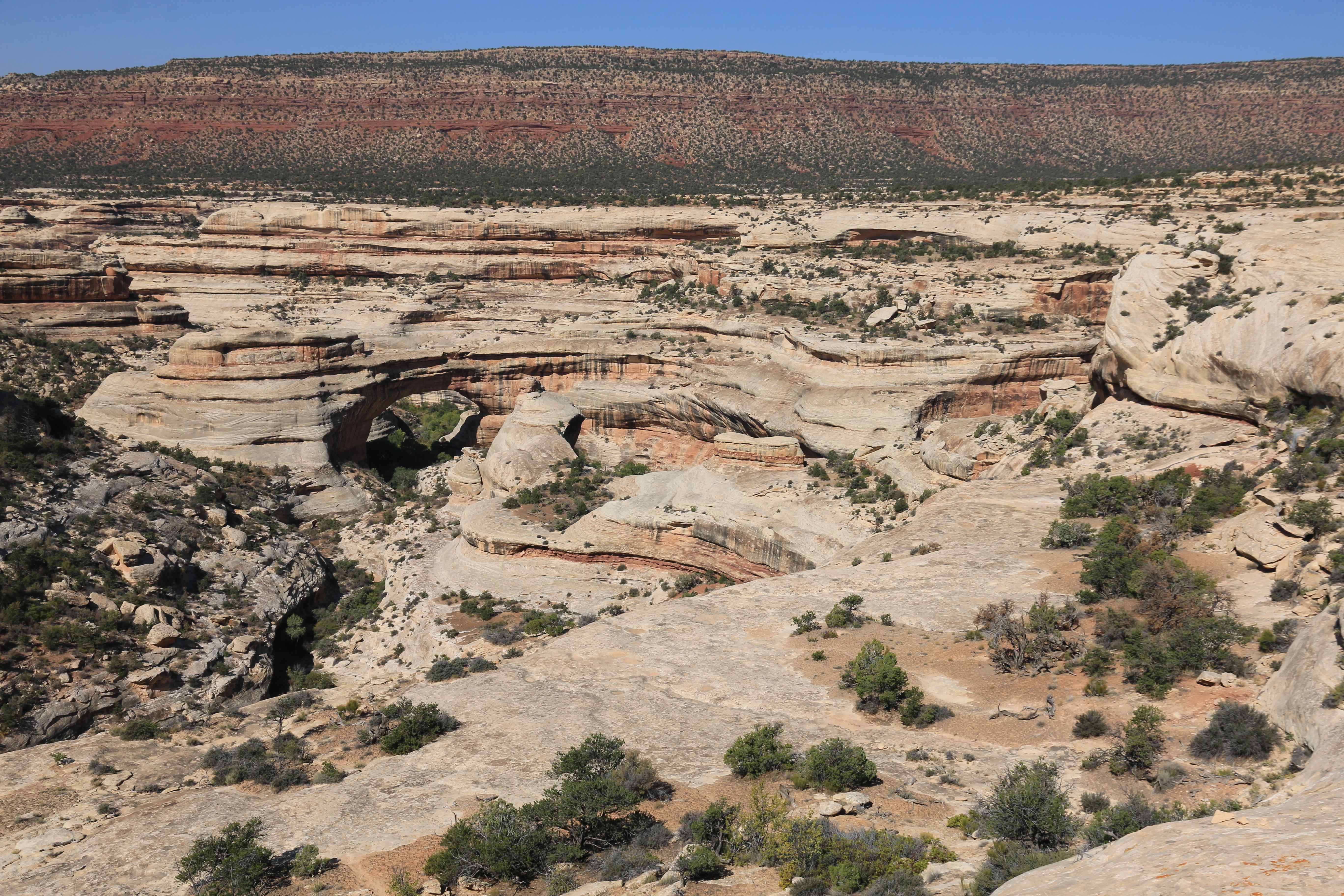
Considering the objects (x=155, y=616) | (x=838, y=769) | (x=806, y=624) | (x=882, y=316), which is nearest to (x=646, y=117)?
(x=882, y=316)

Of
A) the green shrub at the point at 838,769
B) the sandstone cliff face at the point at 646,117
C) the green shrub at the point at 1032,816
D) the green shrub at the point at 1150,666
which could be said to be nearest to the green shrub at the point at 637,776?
A: the green shrub at the point at 838,769

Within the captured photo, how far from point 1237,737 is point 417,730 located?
10.8 meters

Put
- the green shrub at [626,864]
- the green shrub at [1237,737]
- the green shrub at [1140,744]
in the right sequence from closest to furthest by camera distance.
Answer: the green shrub at [626,864] → the green shrub at [1237,737] → the green shrub at [1140,744]

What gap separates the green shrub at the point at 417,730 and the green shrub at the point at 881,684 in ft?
19.9

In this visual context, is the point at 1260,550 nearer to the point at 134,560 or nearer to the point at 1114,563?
the point at 1114,563

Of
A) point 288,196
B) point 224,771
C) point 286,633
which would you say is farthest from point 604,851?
point 288,196

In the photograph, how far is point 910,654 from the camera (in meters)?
15.8

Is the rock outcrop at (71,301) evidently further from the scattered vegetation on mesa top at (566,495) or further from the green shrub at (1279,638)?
the green shrub at (1279,638)

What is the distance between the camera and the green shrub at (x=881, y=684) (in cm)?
1413

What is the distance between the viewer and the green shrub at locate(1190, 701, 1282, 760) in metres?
11.1

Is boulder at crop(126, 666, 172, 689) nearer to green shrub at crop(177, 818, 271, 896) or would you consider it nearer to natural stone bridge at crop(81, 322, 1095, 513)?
green shrub at crop(177, 818, 271, 896)

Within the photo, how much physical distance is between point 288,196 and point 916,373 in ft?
143

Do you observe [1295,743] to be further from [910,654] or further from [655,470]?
[655,470]

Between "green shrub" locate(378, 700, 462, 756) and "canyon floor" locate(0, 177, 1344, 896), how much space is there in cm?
23
